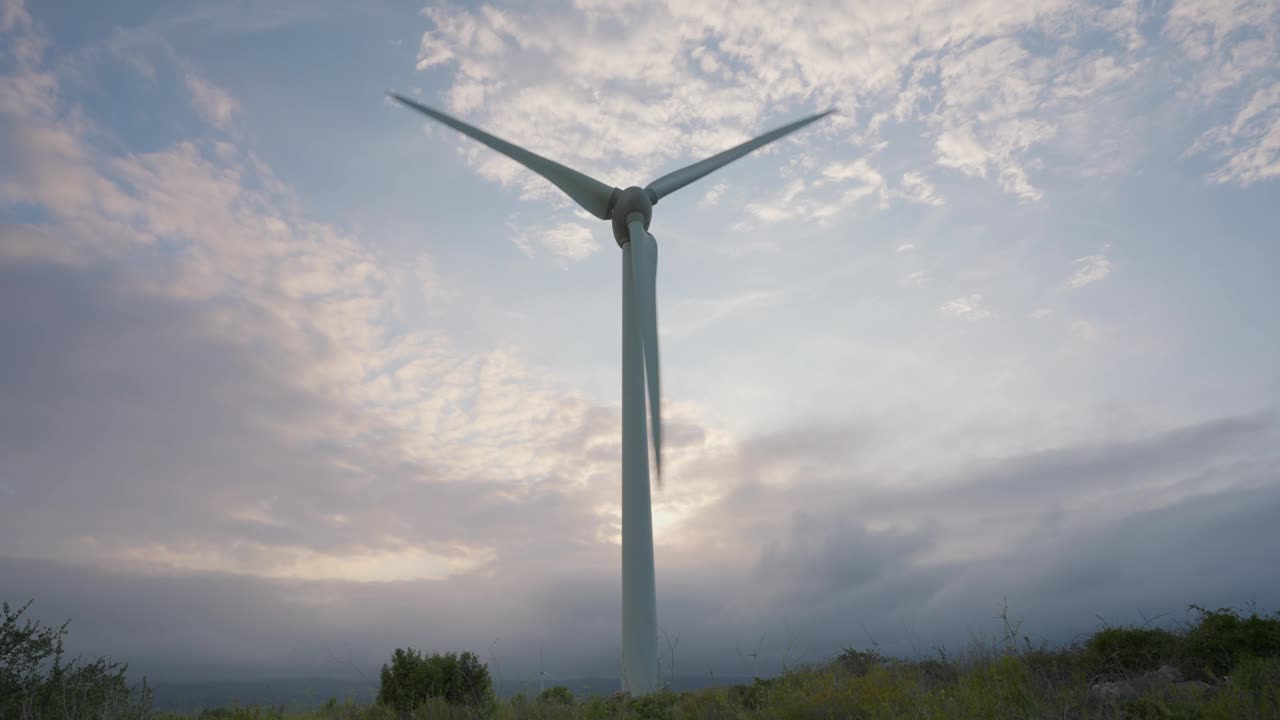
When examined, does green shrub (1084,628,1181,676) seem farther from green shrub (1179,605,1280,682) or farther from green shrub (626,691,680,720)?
green shrub (626,691,680,720)

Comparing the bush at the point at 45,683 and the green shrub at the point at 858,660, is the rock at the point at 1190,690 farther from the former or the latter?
the bush at the point at 45,683

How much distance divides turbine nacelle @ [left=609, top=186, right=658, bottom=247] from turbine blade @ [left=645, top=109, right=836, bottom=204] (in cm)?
100

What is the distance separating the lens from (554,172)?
1384 inches

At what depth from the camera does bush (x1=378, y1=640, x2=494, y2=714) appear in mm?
21828

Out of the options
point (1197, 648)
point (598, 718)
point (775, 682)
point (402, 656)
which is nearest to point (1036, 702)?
point (775, 682)

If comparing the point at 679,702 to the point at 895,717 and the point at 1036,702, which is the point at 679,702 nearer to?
the point at 895,717

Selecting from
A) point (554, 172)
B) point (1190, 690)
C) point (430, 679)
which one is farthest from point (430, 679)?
point (554, 172)

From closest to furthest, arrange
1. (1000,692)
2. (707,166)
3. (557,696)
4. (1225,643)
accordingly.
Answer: (1000,692), (1225,643), (557,696), (707,166)

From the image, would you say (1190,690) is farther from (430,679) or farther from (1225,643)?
(430,679)

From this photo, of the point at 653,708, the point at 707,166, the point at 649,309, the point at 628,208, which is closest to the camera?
the point at 653,708

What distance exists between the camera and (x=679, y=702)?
18.3 metres

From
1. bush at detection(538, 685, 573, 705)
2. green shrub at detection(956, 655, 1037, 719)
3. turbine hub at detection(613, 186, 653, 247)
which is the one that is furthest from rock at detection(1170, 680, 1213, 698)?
turbine hub at detection(613, 186, 653, 247)

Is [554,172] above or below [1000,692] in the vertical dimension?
above

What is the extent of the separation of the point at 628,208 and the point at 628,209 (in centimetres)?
4
